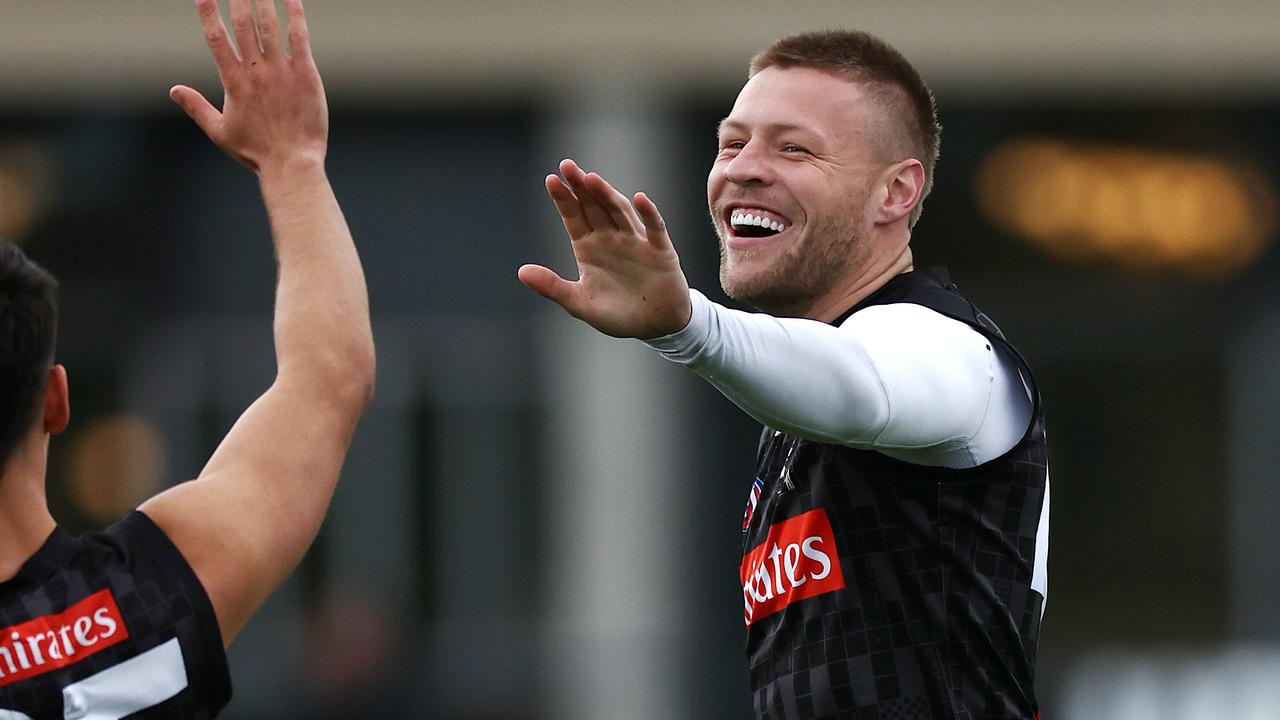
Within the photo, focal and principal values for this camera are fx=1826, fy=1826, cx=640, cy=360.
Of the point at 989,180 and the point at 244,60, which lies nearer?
the point at 244,60

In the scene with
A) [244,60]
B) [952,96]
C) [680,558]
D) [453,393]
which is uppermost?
[952,96]

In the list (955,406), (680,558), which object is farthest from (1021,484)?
(680,558)

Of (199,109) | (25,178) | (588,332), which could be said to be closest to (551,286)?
(199,109)

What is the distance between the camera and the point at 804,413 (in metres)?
3.23

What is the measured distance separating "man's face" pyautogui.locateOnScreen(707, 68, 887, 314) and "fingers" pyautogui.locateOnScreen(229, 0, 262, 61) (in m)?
1.16

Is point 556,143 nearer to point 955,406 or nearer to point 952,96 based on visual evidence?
point 952,96

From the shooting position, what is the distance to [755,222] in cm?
409

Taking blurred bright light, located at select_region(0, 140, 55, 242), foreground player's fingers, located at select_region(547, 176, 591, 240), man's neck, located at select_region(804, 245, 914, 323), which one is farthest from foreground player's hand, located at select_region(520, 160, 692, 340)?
blurred bright light, located at select_region(0, 140, 55, 242)

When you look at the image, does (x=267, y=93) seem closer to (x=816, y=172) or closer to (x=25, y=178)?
(x=816, y=172)

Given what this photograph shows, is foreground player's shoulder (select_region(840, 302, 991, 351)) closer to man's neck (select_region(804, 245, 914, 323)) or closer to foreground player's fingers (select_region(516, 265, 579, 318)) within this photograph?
man's neck (select_region(804, 245, 914, 323))

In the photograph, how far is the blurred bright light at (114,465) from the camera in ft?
48.0

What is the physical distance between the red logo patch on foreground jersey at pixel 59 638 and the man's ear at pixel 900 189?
1.99 metres

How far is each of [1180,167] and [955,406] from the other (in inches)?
489

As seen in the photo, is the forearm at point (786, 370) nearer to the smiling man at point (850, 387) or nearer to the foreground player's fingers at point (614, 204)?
the smiling man at point (850, 387)
